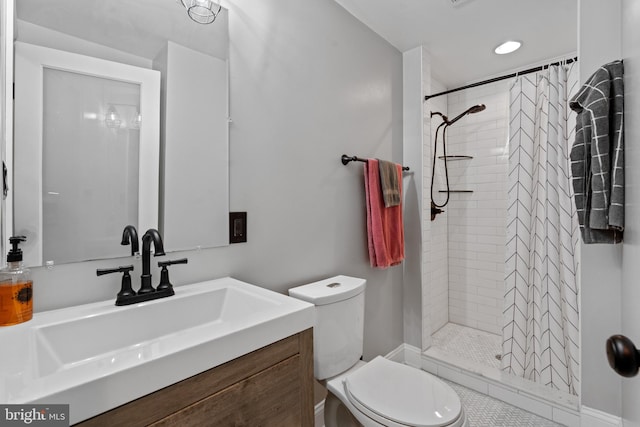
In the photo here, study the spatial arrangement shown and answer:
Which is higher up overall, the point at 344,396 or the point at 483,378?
the point at 344,396

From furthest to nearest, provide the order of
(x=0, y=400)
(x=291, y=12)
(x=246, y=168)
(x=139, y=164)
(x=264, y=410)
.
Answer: (x=291, y=12) → (x=246, y=168) → (x=139, y=164) → (x=264, y=410) → (x=0, y=400)

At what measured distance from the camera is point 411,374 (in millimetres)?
1379

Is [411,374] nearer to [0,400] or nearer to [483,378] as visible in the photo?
[483,378]

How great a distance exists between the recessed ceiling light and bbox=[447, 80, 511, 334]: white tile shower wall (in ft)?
1.12

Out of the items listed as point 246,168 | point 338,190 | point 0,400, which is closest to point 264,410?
point 0,400

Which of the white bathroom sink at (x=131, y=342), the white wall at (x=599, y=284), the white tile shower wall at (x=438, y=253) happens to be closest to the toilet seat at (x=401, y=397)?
the white bathroom sink at (x=131, y=342)

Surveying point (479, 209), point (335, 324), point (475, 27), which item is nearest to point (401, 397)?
point (335, 324)

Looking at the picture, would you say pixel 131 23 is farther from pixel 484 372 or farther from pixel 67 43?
pixel 484 372

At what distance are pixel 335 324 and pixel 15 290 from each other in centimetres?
111

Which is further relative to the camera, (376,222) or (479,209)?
(479,209)

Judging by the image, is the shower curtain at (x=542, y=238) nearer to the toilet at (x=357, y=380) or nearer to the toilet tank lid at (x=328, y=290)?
the toilet at (x=357, y=380)

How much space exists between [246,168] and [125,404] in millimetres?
981

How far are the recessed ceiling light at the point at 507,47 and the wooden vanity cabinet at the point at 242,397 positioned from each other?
2.52m

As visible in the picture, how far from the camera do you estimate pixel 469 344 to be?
8.43 feet
